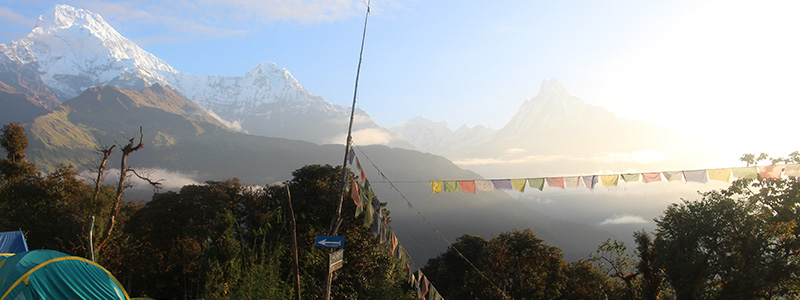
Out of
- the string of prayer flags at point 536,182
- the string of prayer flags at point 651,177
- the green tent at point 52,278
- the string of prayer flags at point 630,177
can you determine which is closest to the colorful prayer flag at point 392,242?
the string of prayer flags at point 536,182

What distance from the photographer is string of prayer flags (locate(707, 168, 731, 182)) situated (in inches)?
548

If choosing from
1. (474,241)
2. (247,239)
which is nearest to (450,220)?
(474,241)

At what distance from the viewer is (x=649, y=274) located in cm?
2278

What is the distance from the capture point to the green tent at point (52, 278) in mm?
9523

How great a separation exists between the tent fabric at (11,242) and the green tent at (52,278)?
6508 millimetres

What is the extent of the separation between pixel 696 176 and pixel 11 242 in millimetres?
23952

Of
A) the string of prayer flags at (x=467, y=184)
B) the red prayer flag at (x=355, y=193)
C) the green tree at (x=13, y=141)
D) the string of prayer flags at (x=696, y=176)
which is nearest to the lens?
the red prayer flag at (x=355, y=193)

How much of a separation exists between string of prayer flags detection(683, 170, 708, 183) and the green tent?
17470 mm

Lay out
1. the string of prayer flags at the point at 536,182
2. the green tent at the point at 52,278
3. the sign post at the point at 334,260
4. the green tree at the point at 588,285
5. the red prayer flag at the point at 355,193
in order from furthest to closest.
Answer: the green tree at the point at 588,285, the string of prayer flags at the point at 536,182, the red prayer flag at the point at 355,193, the green tent at the point at 52,278, the sign post at the point at 334,260

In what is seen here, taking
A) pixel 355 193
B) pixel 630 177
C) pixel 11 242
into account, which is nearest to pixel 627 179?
pixel 630 177

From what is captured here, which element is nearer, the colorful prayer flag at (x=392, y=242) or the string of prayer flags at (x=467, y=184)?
the colorful prayer flag at (x=392, y=242)

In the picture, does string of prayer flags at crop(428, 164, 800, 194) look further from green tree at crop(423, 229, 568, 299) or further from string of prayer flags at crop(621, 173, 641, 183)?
green tree at crop(423, 229, 568, 299)

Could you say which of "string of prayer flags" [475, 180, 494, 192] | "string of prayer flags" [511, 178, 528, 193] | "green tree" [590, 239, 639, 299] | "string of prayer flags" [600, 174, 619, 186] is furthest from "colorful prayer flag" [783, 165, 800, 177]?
"green tree" [590, 239, 639, 299]

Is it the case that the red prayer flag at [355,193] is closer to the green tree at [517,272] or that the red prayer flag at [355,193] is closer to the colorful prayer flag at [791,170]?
the colorful prayer flag at [791,170]
